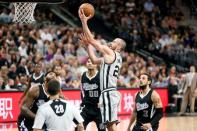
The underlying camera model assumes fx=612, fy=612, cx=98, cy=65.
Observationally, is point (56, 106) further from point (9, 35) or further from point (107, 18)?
point (107, 18)

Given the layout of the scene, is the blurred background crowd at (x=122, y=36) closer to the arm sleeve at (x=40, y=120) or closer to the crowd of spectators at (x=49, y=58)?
the crowd of spectators at (x=49, y=58)

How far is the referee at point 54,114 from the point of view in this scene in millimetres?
7133

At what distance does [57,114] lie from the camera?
714 cm

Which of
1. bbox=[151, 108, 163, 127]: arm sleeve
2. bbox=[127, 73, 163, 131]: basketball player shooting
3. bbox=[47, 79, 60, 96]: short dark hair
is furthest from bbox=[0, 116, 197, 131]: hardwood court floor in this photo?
bbox=[47, 79, 60, 96]: short dark hair

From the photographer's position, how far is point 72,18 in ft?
78.7

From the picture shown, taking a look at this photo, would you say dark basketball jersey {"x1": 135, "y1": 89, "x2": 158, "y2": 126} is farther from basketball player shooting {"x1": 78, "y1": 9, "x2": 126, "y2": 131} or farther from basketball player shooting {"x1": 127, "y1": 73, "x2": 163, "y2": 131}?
basketball player shooting {"x1": 78, "y1": 9, "x2": 126, "y2": 131}

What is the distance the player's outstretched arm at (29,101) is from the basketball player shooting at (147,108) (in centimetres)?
155

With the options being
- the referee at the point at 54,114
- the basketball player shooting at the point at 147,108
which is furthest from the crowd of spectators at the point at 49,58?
the referee at the point at 54,114

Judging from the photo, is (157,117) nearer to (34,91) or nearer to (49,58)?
(34,91)

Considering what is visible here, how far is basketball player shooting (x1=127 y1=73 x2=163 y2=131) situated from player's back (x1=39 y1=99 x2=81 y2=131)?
7.21ft

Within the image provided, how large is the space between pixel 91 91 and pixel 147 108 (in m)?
2.01

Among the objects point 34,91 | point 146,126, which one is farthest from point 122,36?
point 34,91

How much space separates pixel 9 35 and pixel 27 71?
6.05 ft

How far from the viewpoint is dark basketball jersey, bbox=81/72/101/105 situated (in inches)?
438
